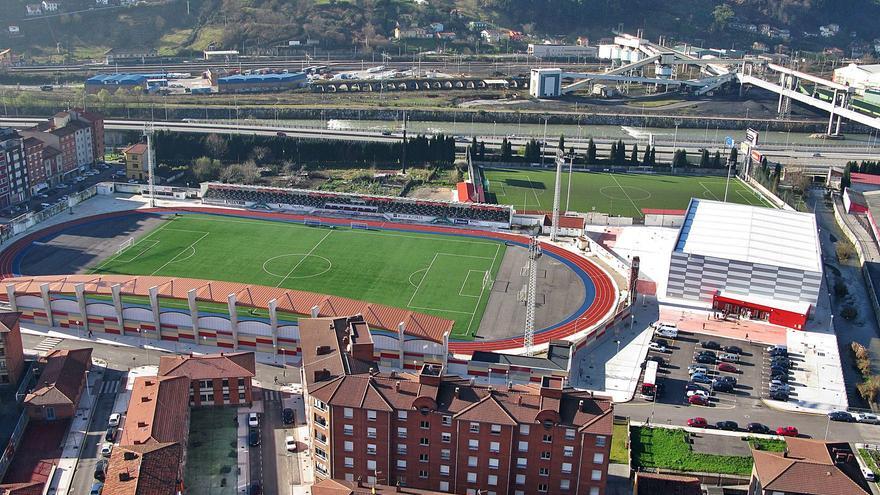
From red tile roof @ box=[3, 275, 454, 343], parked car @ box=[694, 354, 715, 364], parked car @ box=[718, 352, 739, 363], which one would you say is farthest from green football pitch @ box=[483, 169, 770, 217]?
red tile roof @ box=[3, 275, 454, 343]

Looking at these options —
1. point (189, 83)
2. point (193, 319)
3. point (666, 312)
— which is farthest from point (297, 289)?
point (189, 83)

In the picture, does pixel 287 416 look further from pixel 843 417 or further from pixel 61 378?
pixel 843 417

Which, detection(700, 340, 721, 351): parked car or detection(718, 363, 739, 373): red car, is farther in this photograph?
detection(700, 340, 721, 351): parked car

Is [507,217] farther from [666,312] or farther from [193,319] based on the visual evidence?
[193,319]

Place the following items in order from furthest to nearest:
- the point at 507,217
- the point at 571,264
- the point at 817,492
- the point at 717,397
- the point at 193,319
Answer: the point at 507,217 → the point at 571,264 → the point at 193,319 → the point at 717,397 → the point at 817,492

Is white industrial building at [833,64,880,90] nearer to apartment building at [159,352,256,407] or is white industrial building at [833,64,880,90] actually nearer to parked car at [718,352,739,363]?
parked car at [718,352,739,363]

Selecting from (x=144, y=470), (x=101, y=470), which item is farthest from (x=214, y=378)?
(x=144, y=470)

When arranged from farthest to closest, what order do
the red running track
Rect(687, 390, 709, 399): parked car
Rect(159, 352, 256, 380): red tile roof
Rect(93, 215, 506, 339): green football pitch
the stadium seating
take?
the stadium seating, Rect(93, 215, 506, 339): green football pitch, the red running track, Rect(687, 390, 709, 399): parked car, Rect(159, 352, 256, 380): red tile roof
